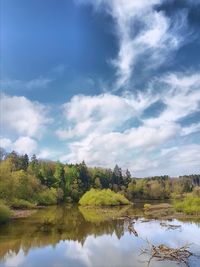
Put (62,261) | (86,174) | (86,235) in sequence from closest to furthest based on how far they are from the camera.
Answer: (62,261)
(86,235)
(86,174)

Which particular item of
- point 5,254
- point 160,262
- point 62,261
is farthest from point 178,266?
point 5,254

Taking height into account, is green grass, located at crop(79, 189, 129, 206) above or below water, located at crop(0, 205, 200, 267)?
above

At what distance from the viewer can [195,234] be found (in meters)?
37.3

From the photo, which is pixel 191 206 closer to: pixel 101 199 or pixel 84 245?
pixel 84 245

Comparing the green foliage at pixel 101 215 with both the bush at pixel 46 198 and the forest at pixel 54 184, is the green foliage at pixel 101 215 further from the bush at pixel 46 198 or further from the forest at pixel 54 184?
the bush at pixel 46 198

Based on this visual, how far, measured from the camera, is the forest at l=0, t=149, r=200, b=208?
6939cm

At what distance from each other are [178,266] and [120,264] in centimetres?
355

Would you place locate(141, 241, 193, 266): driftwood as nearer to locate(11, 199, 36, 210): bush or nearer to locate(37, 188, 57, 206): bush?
locate(11, 199, 36, 210): bush

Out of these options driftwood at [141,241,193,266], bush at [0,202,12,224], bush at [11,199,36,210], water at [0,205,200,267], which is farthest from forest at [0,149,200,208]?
driftwood at [141,241,193,266]

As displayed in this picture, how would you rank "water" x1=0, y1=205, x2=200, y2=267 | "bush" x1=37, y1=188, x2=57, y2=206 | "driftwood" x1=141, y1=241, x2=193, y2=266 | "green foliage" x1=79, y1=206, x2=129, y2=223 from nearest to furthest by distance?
1. "water" x1=0, y1=205, x2=200, y2=267
2. "driftwood" x1=141, y1=241, x2=193, y2=266
3. "green foliage" x1=79, y1=206, x2=129, y2=223
4. "bush" x1=37, y1=188, x2=57, y2=206

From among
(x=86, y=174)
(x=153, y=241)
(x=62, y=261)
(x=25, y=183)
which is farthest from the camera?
(x=86, y=174)

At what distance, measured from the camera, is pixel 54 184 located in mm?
120125

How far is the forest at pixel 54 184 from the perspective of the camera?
6939 centimetres

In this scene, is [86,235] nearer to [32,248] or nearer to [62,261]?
[32,248]
